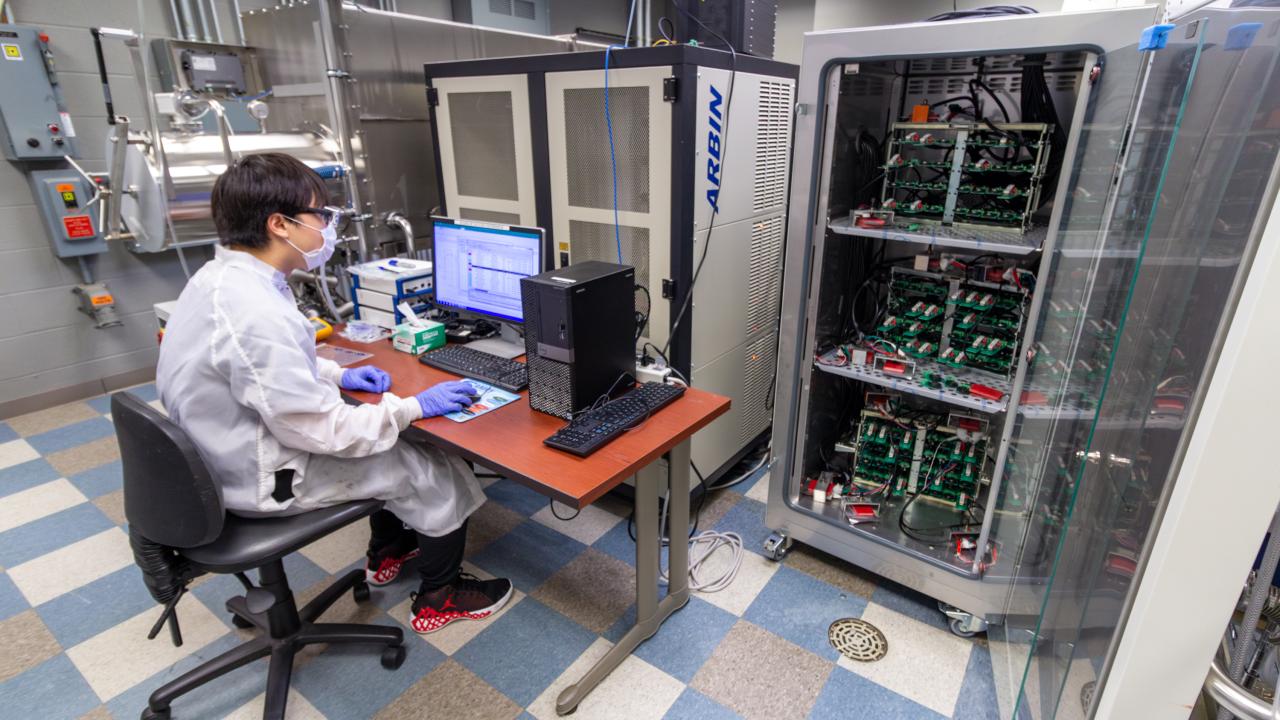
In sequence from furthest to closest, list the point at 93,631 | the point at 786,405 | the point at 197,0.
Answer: the point at 197,0, the point at 786,405, the point at 93,631

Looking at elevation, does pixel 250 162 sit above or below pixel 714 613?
above

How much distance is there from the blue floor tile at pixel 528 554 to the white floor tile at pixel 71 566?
1306mm

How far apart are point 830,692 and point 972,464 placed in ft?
3.11

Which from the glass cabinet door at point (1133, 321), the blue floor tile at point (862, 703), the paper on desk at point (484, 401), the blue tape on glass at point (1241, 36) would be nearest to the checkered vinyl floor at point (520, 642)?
the blue floor tile at point (862, 703)

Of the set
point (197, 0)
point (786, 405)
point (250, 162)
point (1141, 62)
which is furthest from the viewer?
point (197, 0)

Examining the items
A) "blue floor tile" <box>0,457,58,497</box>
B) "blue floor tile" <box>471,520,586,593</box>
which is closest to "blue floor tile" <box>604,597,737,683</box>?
"blue floor tile" <box>471,520,586,593</box>

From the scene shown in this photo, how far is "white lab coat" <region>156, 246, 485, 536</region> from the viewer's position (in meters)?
1.33

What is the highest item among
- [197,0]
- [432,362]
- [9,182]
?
[197,0]

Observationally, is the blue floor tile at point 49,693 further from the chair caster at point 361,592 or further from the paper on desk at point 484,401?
the paper on desk at point 484,401

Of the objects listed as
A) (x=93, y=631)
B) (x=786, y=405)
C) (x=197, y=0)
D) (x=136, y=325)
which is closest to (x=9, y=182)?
(x=136, y=325)

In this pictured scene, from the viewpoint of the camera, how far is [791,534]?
2.16 m

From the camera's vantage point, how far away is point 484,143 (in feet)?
8.09

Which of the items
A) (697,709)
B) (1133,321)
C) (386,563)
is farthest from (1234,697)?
(386,563)

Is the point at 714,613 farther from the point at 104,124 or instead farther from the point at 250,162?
the point at 104,124
